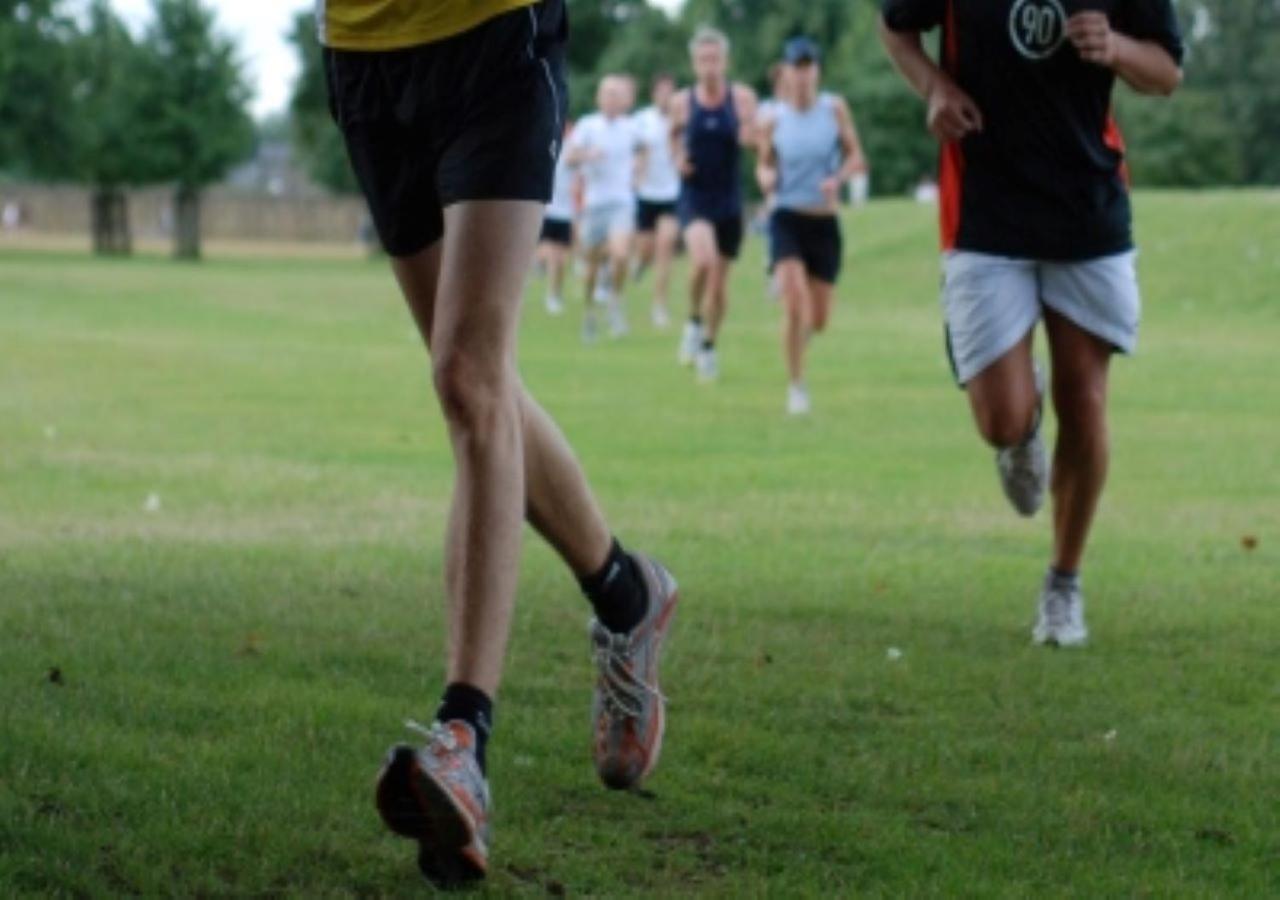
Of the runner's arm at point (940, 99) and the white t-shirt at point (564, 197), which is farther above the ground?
the runner's arm at point (940, 99)

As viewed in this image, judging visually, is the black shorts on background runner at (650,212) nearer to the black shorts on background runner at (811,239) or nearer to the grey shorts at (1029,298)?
the black shorts on background runner at (811,239)

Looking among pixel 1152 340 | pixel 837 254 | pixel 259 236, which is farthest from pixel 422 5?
pixel 259 236

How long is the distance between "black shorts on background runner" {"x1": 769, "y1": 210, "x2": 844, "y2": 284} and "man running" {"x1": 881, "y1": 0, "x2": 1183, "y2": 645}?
1003 centimetres

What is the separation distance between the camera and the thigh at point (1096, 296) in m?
8.16

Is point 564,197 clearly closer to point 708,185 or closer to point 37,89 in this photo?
point 708,185

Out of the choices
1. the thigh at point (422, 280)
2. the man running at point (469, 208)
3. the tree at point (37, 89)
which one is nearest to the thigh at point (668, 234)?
the thigh at point (422, 280)

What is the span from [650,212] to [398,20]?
91.5ft

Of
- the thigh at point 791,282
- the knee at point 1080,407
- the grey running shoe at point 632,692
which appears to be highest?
the grey running shoe at point 632,692

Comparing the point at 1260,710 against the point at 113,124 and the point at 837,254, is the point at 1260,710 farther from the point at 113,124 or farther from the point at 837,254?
the point at 113,124

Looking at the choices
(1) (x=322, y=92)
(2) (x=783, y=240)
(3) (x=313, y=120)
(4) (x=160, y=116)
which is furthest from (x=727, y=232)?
(3) (x=313, y=120)

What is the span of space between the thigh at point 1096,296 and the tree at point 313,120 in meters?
91.0

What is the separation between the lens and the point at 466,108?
532 centimetres

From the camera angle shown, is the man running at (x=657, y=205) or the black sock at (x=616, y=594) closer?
the black sock at (x=616, y=594)

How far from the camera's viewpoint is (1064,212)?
A: 8117mm
